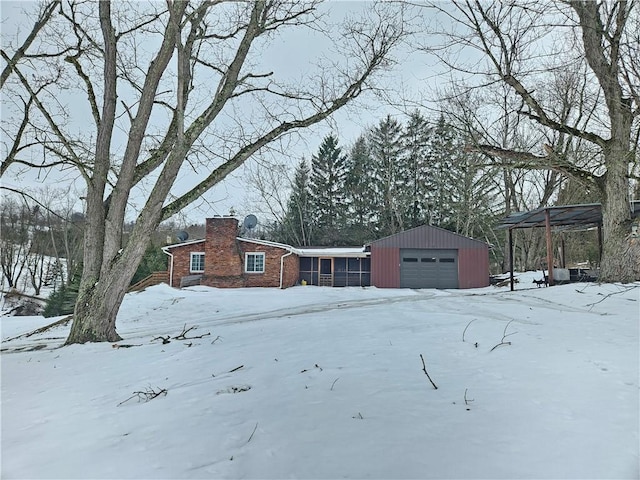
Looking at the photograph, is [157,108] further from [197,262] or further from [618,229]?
[197,262]

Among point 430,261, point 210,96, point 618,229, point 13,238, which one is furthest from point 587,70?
point 13,238

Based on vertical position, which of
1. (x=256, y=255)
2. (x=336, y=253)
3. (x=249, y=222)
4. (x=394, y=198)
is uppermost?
(x=394, y=198)

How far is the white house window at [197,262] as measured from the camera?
20078 millimetres

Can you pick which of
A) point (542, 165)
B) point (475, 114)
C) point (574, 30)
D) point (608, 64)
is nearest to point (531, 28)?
point (574, 30)

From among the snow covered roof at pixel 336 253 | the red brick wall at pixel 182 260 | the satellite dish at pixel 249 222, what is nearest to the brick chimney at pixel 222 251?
the red brick wall at pixel 182 260

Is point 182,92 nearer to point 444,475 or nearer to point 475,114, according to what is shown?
point 444,475

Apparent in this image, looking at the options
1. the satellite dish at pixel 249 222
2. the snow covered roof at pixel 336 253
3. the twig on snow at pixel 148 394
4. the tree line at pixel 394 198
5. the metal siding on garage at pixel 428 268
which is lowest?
the twig on snow at pixel 148 394

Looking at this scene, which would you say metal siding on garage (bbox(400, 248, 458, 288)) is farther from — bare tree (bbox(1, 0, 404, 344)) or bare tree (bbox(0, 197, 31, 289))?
bare tree (bbox(0, 197, 31, 289))

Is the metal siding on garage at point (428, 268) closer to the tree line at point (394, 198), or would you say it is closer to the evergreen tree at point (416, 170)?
the tree line at point (394, 198)

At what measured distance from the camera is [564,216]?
11578 mm

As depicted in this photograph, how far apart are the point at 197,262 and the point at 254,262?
3.22 m

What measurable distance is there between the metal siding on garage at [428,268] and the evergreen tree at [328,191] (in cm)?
1150

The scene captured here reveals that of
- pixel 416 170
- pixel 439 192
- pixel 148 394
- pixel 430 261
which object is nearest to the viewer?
pixel 148 394

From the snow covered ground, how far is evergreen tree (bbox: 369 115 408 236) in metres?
24.8
